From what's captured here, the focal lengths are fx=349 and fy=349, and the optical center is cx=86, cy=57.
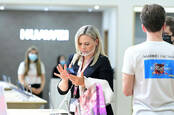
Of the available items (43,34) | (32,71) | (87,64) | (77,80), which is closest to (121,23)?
(32,71)

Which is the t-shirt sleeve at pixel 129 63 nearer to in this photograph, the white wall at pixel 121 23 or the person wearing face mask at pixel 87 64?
the person wearing face mask at pixel 87 64

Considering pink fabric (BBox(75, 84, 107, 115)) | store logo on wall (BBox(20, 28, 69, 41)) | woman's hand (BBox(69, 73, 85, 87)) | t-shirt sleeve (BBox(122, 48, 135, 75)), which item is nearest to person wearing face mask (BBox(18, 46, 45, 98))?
store logo on wall (BBox(20, 28, 69, 41))

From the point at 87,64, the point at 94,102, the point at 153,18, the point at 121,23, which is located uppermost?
the point at 121,23

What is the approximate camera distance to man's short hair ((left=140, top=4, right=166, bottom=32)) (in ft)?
6.69

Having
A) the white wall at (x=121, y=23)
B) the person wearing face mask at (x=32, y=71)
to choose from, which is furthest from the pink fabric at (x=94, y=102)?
the person wearing face mask at (x=32, y=71)

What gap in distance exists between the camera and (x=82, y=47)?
2.81 metres

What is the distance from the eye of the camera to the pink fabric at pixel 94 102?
2156mm

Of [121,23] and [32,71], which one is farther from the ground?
[121,23]

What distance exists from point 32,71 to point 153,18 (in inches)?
205

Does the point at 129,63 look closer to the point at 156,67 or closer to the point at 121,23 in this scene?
the point at 156,67

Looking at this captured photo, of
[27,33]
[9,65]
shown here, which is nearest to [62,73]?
[27,33]

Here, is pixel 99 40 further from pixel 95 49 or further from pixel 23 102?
pixel 23 102

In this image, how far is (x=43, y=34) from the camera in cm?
1045

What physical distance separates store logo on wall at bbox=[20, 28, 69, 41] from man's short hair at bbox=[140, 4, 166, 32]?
8.21 meters
